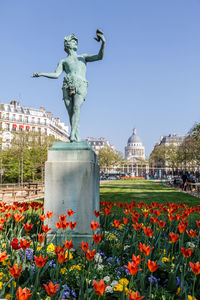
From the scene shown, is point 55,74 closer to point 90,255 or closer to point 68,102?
point 68,102

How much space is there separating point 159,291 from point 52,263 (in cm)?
Result: 144

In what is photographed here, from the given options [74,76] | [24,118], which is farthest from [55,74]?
[24,118]

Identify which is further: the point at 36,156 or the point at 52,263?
the point at 36,156

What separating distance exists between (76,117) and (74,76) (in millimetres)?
804

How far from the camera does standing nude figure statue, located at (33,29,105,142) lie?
18.7 ft

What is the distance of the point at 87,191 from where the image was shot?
5.14 metres

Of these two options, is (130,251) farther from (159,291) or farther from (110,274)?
(159,291)

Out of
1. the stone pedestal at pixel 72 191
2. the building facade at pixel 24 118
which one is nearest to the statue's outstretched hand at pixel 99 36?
the stone pedestal at pixel 72 191

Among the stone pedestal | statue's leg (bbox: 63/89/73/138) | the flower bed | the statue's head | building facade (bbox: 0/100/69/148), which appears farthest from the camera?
building facade (bbox: 0/100/69/148)

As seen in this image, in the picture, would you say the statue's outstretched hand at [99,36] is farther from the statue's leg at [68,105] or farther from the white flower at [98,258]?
the white flower at [98,258]

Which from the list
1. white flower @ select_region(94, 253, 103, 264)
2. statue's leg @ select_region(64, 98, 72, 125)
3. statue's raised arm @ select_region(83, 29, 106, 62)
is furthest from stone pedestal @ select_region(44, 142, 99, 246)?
statue's raised arm @ select_region(83, 29, 106, 62)

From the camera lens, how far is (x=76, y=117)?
5.86m

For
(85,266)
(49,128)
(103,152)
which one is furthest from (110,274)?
(103,152)

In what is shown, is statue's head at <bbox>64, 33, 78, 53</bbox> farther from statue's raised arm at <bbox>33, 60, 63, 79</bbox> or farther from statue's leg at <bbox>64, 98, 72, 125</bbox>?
statue's leg at <bbox>64, 98, 72, 125</bbox>
